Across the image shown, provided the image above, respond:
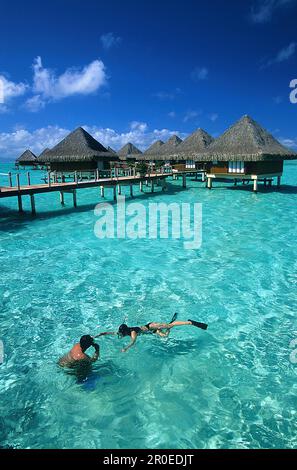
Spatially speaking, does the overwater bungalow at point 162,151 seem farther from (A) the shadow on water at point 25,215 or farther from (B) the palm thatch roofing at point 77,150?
(A) the shadow on water at point 25,215

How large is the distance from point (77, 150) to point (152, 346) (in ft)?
85.9

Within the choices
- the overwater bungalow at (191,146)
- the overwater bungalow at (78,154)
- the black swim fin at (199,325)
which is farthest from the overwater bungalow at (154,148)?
the black swim fin at (199,325)

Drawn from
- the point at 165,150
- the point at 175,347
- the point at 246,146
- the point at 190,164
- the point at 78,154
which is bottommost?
the point at 175,347

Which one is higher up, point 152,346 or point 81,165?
point 81,165

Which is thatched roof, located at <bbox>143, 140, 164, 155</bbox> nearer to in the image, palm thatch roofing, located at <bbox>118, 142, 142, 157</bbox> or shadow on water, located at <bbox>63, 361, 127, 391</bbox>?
palm thatch roofing, located at <bbox>118, 142, 142, 157</bbox>

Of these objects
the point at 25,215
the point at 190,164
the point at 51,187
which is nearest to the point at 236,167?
the point at 190,164

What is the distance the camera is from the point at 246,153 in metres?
24.4

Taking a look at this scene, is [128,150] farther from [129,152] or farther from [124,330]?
[124,330]

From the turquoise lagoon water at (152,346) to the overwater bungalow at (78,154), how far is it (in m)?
17.3

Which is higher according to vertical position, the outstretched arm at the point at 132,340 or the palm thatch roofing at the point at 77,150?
the palm thatch roofing at the point at 77,150

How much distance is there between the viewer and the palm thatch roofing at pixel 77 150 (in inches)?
1133

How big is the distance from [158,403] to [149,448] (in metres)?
0.73
